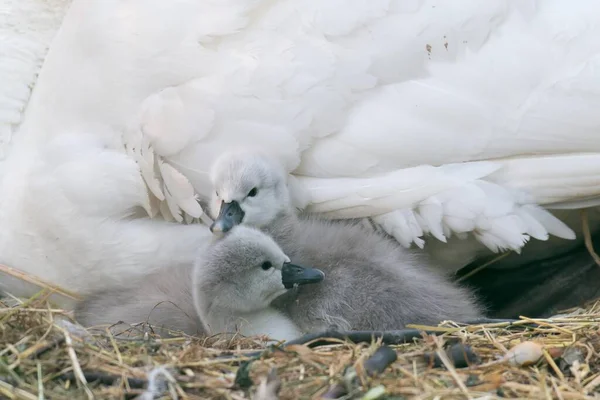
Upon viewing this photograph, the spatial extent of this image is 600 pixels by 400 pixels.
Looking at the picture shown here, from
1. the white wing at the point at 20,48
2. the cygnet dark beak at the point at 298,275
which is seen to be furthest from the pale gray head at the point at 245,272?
the white wing at the point at 20,48

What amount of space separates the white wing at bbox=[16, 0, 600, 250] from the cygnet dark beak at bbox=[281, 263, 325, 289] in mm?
269

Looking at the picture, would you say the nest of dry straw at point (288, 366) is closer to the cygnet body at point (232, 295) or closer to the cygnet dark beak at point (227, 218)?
the cygnet body at point (232, 295)

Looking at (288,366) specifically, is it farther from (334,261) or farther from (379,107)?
(379,107)

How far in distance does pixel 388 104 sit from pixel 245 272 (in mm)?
648

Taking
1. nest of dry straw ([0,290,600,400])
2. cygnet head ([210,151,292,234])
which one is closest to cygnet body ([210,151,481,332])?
cygnet head ([210,151,292,234])

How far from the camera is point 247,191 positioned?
112 inches

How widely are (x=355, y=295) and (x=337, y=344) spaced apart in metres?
0.32

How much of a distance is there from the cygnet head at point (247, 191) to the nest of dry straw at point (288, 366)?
39 centimetres

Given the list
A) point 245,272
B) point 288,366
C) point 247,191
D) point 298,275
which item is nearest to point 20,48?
point 247,191

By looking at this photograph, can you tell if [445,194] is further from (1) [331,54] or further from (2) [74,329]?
(2) [74,329]

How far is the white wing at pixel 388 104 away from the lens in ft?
9.37

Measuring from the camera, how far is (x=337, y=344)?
98.7 inches

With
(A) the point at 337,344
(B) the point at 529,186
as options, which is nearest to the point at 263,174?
(A) the point at 337,344

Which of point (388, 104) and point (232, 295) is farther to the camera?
point (388, 104)
